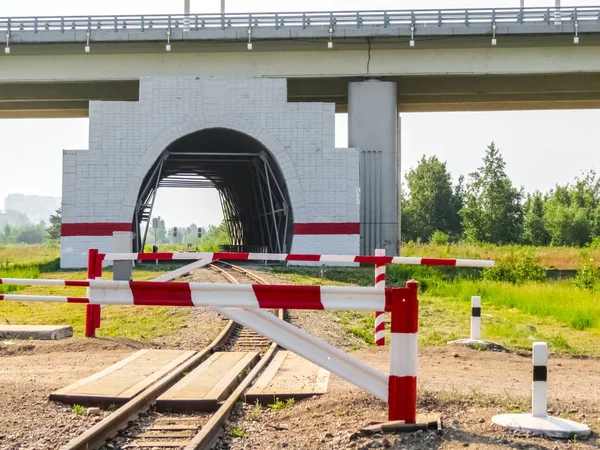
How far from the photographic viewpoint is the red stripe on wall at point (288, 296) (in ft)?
19.2

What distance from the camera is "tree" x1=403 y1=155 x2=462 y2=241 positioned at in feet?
321

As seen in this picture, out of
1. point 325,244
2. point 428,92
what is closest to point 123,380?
point 325,244

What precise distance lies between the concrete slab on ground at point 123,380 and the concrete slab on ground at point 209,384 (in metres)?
0.29

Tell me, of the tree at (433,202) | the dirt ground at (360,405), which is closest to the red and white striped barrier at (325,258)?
the dirt ground at (360,405)

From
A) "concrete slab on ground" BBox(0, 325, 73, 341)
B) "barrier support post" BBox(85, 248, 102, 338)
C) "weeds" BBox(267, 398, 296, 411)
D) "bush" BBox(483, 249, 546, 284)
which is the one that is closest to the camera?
"weeds" BBox(267, 398, 296, 411)

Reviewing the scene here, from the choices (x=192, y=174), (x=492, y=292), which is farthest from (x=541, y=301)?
(x=192, y=174)

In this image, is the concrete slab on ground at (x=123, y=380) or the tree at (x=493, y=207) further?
the tree at (x=493, y=207)

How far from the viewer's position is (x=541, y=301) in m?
18.3

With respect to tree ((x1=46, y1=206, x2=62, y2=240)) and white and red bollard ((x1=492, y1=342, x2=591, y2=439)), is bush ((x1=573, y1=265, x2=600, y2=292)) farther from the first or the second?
tree ((x1=46, y1=206, x2=62, y2=240))

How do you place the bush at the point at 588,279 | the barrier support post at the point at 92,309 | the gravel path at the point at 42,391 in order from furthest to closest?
the bush at the point at 588,279 → the barrier support post at the point at 92,309 → the gravel path at the point at 42,391

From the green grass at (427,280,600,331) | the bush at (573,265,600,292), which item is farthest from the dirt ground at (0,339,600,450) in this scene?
the bush at (573,265,600,292)

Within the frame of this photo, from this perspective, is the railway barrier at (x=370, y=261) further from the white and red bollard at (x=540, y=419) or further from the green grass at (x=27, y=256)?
the green grass at (x=27, y=256)

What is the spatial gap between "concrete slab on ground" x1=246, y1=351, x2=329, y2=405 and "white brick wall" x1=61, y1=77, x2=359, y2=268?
23.4m

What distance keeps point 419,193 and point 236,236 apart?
41.6 metres
